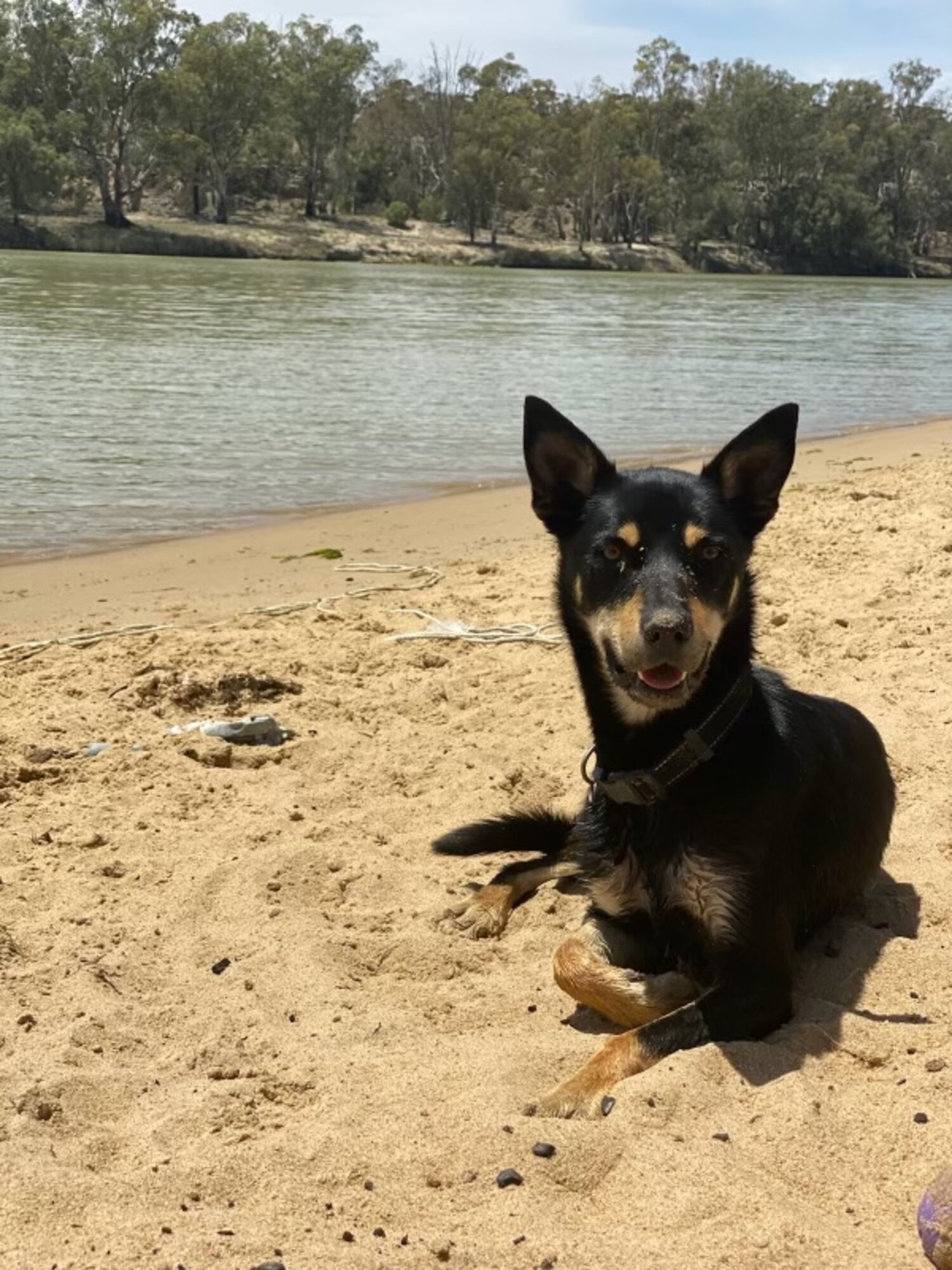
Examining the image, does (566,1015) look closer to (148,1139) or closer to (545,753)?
(148,1139)

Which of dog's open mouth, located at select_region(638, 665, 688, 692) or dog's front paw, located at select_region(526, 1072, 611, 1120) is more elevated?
dog's open mouth, located at select_region(638, 665, 688, 692)

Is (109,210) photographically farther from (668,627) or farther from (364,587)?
(668,627)

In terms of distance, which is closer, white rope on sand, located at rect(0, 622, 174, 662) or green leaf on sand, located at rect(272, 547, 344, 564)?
white rope on sand, located at rect(0, 622, 174, 662)

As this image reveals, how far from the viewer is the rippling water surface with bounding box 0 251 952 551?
11.4m

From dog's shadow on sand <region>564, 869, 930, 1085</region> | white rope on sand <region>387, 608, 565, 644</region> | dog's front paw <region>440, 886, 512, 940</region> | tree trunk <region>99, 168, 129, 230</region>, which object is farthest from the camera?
tree trunk <region>99, 168, 129, 230</region>

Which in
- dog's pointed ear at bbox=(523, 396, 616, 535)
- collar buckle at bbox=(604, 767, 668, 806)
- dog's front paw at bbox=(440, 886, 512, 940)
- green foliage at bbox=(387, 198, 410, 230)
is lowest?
dog's front paw at bbox=(440, 886, 512, 940)

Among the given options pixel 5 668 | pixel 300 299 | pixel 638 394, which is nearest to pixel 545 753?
pixel 5 668

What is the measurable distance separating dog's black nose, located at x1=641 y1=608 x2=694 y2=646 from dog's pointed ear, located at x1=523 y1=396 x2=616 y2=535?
75 cm

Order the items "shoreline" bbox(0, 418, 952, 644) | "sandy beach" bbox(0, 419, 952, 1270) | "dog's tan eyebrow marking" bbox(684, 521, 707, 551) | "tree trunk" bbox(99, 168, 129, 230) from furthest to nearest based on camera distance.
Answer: "tree trunk" bbox(99, 168, 129, 230), "shoreline" bbox(0, 418, 952, 644), "dog's tan eyebrow marking" bbox(684, 521, 707, 551), "sandy beach" bbox(0, 419, 952, 1270)

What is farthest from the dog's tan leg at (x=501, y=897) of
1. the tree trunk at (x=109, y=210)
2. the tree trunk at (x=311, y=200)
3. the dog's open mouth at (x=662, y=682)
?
the tree trunk at (x=311, y=200)

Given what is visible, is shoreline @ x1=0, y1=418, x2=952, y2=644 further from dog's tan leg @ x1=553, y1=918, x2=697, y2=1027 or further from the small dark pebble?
the small dark pebble

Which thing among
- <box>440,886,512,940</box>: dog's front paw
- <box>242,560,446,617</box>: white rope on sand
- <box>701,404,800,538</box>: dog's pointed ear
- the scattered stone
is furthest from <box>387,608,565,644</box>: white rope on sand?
the scattered stone

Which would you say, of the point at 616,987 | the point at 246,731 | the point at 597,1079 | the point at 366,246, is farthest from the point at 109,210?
the point at 597,1079

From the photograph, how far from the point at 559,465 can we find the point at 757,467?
24.5 inches
